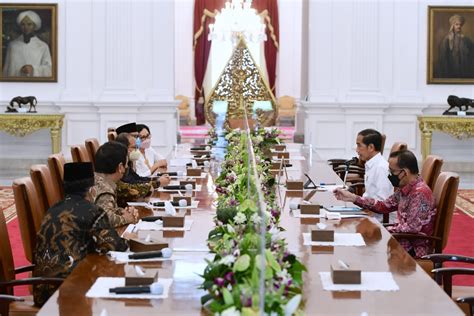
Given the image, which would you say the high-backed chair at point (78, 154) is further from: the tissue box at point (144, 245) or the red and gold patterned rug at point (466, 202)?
the red and gold patterned rug at point (466, 202)

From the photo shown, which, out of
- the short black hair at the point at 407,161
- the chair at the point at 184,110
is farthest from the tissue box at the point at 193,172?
the chair at the point at 184,110

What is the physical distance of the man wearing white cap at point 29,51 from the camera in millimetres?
15648

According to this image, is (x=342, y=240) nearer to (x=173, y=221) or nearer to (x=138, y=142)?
(x=173, y=221)

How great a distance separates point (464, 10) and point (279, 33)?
9372 mm

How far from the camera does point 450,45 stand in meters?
15.5

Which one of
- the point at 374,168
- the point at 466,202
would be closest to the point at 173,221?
the point at 374,168

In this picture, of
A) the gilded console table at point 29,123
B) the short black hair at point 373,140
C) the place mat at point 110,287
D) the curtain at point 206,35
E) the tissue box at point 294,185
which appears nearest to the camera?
the place mat at point 110,287

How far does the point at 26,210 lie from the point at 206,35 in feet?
63.0

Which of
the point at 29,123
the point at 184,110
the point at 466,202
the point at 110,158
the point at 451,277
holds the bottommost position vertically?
the point at 466,202

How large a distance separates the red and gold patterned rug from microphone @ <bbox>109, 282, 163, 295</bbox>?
26.4 feet

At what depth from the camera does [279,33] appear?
80.2 feet

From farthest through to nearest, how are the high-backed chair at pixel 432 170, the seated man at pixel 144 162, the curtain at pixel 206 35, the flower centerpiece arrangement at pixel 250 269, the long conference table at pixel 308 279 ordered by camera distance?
the curtain at pixel 206 35
the seated man at pixel 144 162
the high-backed chair at pixel 432 170
the long conference table at pixel 308 279
the flower centerpiece arrangement at pixel 250 269

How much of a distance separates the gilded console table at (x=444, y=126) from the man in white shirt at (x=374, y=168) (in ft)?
23.0

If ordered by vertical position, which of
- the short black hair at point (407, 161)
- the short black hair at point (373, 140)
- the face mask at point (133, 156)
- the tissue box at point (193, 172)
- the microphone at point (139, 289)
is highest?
the short black hair at point (373, 140)
